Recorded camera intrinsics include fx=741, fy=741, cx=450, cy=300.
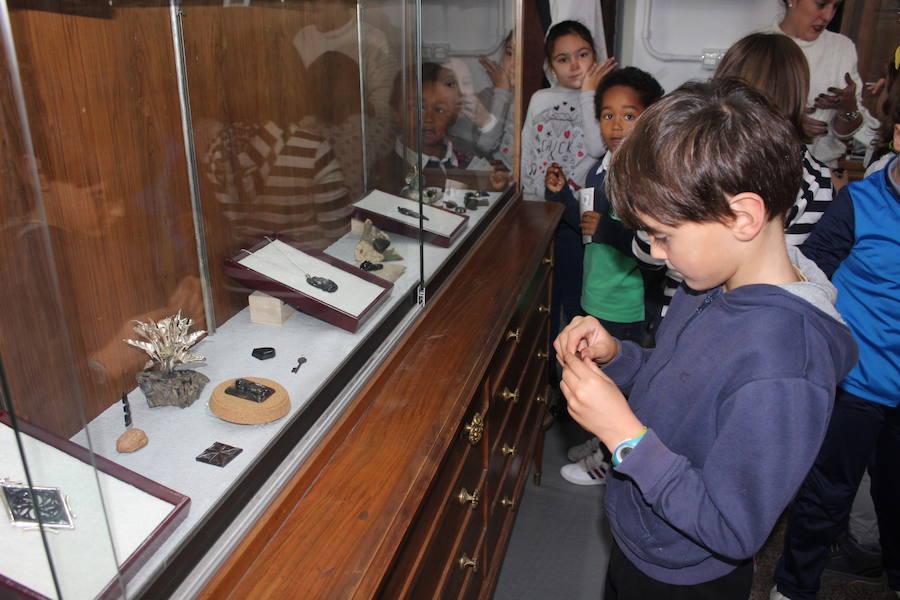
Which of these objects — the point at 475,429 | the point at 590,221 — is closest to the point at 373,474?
the point at 475,429

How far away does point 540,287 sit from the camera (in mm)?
2742

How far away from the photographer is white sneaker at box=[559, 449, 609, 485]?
305 centimetres

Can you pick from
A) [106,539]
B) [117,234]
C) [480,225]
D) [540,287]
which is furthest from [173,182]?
[540,287]

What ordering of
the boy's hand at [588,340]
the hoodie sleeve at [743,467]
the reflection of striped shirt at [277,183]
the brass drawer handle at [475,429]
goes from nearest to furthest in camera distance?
the hoodie sleeve at [743,467]
the boy's hand at [588,340]
the reflection of striped shirt at [277,183]
the brass drawer handle at [475,429]

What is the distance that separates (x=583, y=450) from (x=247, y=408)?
219 cm

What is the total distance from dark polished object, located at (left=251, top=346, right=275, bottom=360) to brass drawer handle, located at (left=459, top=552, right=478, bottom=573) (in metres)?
0.70

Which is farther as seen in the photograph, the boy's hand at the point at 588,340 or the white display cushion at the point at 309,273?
the white display cushion at the point at 309,273

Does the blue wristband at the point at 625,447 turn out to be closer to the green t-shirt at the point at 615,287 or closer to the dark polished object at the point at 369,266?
the dark polished object at the point at 369,266

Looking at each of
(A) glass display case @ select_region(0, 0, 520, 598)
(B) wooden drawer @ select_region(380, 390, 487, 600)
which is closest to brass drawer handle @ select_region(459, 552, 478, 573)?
(B) wooden drawer @ select_region(380, 390, 487, 600)

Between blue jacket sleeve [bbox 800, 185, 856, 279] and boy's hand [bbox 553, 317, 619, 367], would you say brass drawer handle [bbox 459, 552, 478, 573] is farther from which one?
blue jacket sleeve [bbox 800, 185, 856, 279]

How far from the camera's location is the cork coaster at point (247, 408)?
4.13 feet

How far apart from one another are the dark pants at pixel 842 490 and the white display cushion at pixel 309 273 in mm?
1434

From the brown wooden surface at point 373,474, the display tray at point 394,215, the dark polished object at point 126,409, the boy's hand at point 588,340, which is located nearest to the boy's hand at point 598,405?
the boy's hand at point 588,340

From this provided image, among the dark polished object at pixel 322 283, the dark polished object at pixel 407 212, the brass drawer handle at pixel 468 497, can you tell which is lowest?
the brass drawer handle at pixel 468 497
